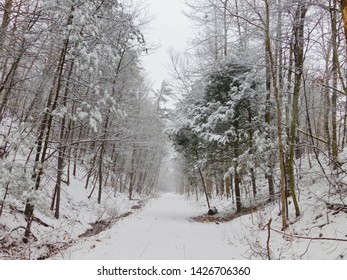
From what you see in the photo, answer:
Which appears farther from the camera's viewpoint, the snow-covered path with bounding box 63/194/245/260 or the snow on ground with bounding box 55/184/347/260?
the snow-covered path with bounding box 63/194/245/260

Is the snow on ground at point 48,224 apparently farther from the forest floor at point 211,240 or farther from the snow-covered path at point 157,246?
the snow-covered path at point 157,246

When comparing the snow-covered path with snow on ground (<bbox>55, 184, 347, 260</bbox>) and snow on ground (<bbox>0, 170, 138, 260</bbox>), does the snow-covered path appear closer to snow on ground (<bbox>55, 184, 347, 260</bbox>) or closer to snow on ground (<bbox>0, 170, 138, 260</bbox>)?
snow on ground (<bbox>55, 184, 347, 260</bbox>)

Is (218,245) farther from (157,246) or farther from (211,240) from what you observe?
(157,246)

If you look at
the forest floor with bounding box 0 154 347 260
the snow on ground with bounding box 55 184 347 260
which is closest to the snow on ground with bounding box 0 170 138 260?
the forest floor with bounding box 0 154 347 260

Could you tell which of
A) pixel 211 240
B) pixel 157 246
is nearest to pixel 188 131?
pixel 211 240

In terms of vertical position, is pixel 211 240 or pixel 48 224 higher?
pixel 48 224

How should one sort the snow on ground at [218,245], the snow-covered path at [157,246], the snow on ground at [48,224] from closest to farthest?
the snow on ground at [218,245] < the snow-covered path at [157,246] < the snow on ground at [48,224]

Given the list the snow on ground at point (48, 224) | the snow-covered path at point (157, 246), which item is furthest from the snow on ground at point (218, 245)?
the snow on ground at point (48, 224)

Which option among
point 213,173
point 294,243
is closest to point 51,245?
point 294,243

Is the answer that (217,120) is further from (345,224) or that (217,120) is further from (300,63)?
(345,224)

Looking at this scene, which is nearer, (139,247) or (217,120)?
(139,247)

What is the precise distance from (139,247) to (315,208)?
4.87m

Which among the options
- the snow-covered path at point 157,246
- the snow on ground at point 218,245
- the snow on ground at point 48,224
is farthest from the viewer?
the snow on ground at point 48,224
